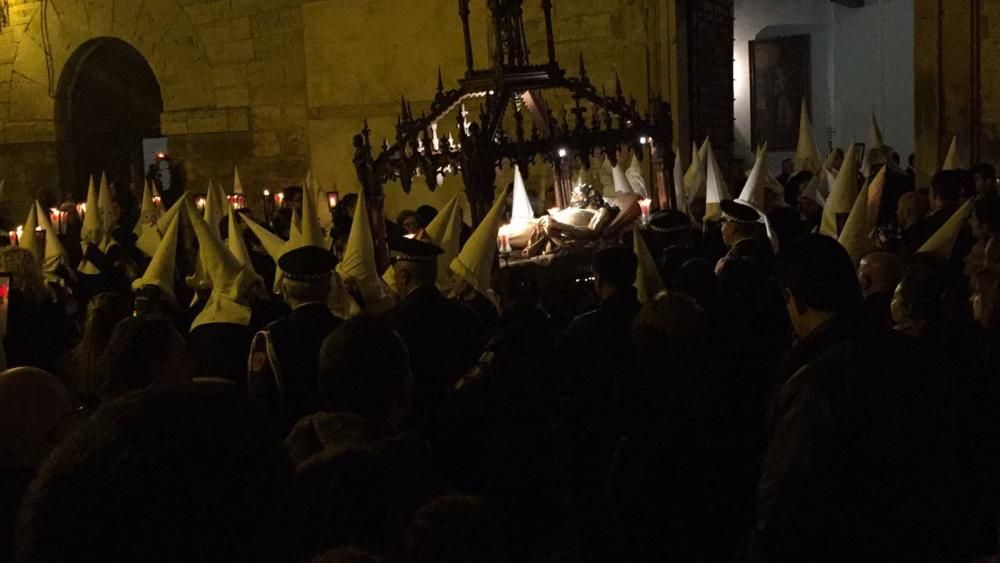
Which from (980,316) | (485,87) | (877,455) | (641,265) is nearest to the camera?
(877,455)

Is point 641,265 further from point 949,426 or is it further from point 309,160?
point 309,160

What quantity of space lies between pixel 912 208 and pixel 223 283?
4.79 meters

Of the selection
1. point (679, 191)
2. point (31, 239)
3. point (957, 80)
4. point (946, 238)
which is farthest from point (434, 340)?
point (957, 80)

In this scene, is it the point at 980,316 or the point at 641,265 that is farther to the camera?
the point at 641,265

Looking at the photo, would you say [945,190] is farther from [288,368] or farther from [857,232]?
[288,368]

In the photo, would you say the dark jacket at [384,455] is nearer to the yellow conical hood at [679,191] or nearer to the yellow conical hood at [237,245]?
the yellow conical hood at [237,245]

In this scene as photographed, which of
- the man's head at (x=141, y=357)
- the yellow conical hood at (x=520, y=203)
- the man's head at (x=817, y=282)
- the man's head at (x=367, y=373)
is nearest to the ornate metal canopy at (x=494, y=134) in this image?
the yellow conical hood at (x=520, y=203)

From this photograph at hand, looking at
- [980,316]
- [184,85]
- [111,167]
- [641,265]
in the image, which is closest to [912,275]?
[980,316]

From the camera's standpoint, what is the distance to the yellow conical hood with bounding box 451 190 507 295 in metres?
6.32

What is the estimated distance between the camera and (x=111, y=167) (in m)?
19.0

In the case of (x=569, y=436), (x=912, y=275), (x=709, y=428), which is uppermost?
(x=912, y=275)

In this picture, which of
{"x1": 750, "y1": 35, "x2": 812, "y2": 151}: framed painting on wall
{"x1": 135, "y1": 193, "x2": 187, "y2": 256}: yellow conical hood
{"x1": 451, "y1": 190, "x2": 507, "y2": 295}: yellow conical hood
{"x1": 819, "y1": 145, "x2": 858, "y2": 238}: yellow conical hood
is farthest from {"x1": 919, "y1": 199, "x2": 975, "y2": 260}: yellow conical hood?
{"x1": 750, "y1": 35, "x2": 812, "y2": 151}: framed painting on wall

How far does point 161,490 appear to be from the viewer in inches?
46.3

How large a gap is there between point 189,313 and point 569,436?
258 centimetres
